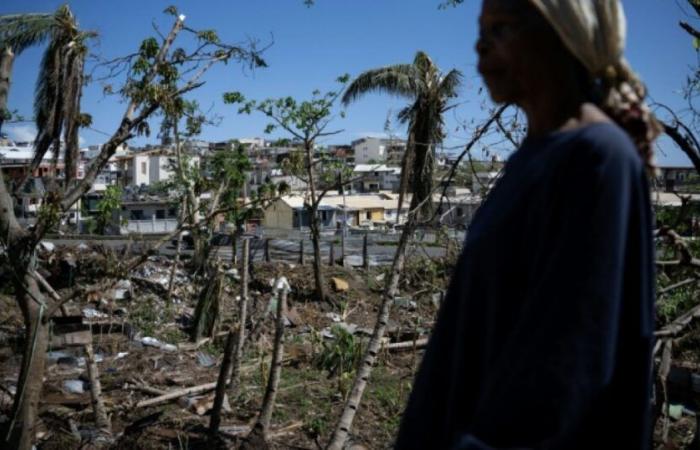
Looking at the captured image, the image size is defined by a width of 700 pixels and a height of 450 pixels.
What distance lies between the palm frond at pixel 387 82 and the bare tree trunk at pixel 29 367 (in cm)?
1191

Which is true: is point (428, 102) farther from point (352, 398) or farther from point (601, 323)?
point (601, 323)

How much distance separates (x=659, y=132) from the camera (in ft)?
3.35

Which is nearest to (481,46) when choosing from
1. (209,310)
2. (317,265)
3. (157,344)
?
(157,344)

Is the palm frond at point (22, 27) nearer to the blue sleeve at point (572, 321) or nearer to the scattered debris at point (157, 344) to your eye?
the scattered debris at point (157, 344)

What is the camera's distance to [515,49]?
102cm

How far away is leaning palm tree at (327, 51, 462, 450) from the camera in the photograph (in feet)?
14.5

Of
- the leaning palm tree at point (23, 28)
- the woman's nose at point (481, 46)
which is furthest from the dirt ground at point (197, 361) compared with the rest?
the woman's nose at point (481, 46)

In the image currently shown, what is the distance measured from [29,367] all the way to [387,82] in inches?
487

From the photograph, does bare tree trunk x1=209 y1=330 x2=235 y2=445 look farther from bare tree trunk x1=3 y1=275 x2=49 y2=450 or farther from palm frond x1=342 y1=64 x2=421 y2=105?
palm frond x1=342 y1=64 x2=421 y2=105

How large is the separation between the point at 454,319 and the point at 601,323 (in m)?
0.25

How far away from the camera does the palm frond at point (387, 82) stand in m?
15.2

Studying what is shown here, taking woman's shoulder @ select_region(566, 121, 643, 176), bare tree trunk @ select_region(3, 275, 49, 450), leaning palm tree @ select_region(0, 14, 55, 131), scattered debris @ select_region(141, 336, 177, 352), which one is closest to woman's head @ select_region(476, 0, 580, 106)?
woman's shoulder @ select_region(566, 121, 643, 176)

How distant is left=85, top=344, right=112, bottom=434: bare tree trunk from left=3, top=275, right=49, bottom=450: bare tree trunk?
131 cm

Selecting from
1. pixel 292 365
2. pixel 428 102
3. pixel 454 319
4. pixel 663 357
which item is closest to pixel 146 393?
pixel 292 365
